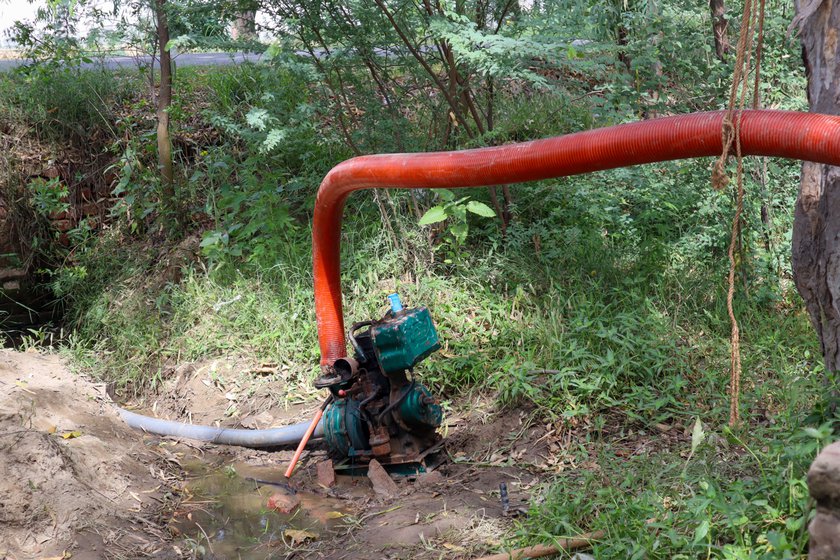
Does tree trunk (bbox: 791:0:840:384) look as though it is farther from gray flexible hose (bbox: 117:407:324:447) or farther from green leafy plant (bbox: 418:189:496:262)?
gray flexible hose (bbox: 117:407:324:447)

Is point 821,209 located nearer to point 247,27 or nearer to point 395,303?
point 395,303

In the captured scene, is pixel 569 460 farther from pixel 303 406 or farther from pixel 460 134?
pixel 460 134

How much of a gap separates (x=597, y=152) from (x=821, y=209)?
39.3 inches

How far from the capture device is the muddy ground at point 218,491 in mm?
3521

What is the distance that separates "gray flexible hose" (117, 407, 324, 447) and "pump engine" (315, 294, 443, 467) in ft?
0.86

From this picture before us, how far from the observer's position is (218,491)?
432 centimetres

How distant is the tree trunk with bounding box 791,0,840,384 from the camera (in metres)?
3.06

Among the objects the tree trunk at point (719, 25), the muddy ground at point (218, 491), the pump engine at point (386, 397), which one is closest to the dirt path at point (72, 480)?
the muddy ground at point (218, 491)

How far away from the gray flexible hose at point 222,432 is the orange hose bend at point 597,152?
1414 millimetres

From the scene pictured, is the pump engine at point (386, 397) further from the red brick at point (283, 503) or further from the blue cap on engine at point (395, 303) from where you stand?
the red brick at point (283, 503)

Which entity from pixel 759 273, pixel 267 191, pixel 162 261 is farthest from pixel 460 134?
pixel 162 261

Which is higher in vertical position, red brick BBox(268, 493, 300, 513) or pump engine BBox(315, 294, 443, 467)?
pump engine BBox(315, 294, 443, 467)

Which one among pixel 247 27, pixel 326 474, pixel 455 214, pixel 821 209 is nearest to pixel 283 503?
pixel 326 474

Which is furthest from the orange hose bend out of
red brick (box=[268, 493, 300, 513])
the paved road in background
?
the paved road in background
